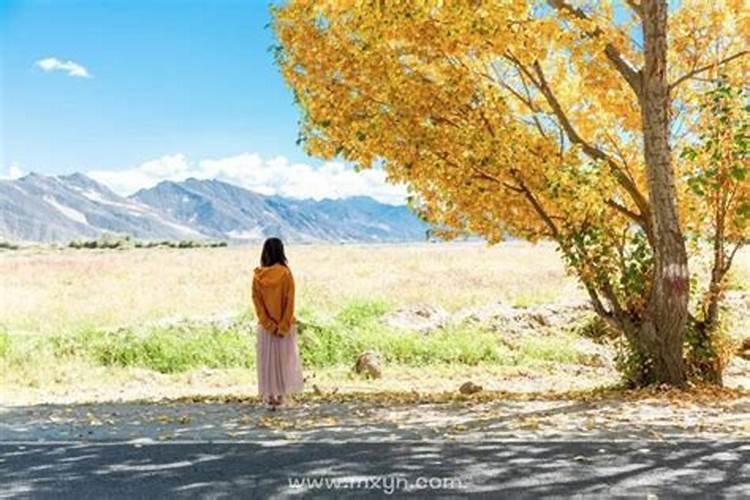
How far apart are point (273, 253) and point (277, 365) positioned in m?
1.45

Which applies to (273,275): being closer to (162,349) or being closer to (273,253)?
(273,253)

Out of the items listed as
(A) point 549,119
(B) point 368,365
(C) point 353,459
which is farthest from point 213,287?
(C) point 353,459

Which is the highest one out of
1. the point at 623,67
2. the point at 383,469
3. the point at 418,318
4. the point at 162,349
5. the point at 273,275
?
the point at 623,67

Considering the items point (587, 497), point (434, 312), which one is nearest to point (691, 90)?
point (587, 497)

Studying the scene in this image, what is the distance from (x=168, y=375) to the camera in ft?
63.4

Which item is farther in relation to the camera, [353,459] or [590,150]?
[590,150]

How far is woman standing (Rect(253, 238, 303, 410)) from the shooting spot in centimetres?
1205

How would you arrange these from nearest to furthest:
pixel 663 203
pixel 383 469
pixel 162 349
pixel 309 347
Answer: pixel 383 469 → pixel 663 203 → pixel 162 349 → pixel 309 347

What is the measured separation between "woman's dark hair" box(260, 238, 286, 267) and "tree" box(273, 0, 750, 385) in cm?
234

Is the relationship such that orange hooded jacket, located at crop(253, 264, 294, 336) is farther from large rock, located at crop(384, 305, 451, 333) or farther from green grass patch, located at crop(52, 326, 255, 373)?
large rock, located at crop(384, 305, 451, 333)

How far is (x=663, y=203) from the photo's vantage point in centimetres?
1312

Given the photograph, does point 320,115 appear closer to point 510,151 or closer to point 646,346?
point 510,151

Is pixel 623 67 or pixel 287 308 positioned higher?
pixel 623 67

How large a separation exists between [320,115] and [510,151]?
2.83m
